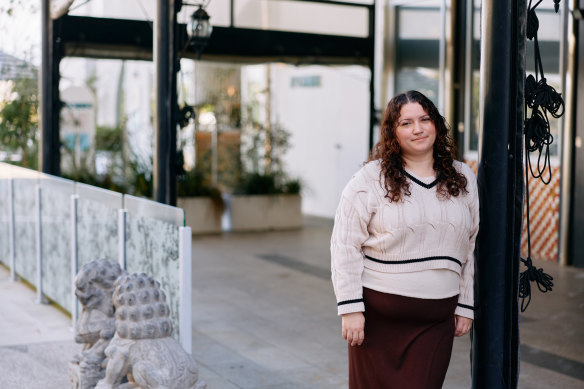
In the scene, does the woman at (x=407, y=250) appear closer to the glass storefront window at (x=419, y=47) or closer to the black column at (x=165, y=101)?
the black column at (x=165, y=101)

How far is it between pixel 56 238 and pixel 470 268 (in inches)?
209

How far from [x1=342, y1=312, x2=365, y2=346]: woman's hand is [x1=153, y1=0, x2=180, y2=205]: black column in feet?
12.7

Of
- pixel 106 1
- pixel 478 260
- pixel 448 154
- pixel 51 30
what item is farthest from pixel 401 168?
pixel 106 1

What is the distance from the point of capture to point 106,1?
12484 millimetres

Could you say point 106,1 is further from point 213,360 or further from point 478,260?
point 478,260

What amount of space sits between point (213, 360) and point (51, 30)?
16.4ft

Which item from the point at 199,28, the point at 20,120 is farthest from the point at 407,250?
the point at 20,120

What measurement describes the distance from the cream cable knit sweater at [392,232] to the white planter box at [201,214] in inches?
398

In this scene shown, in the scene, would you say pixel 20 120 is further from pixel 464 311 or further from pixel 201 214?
pixel 464 311

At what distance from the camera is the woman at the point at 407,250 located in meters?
3.08

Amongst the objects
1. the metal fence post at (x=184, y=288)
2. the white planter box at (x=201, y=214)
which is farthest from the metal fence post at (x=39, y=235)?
the white planter box at (x=201, y=214)

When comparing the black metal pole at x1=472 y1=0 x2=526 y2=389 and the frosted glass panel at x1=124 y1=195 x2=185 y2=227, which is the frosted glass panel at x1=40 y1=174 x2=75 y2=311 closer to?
the frosted glass panel at x1=124 y1=195 x2=185 y2=227

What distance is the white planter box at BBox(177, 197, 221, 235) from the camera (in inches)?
520

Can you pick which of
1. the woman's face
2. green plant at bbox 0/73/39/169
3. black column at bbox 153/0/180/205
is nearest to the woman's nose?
the woman's face
